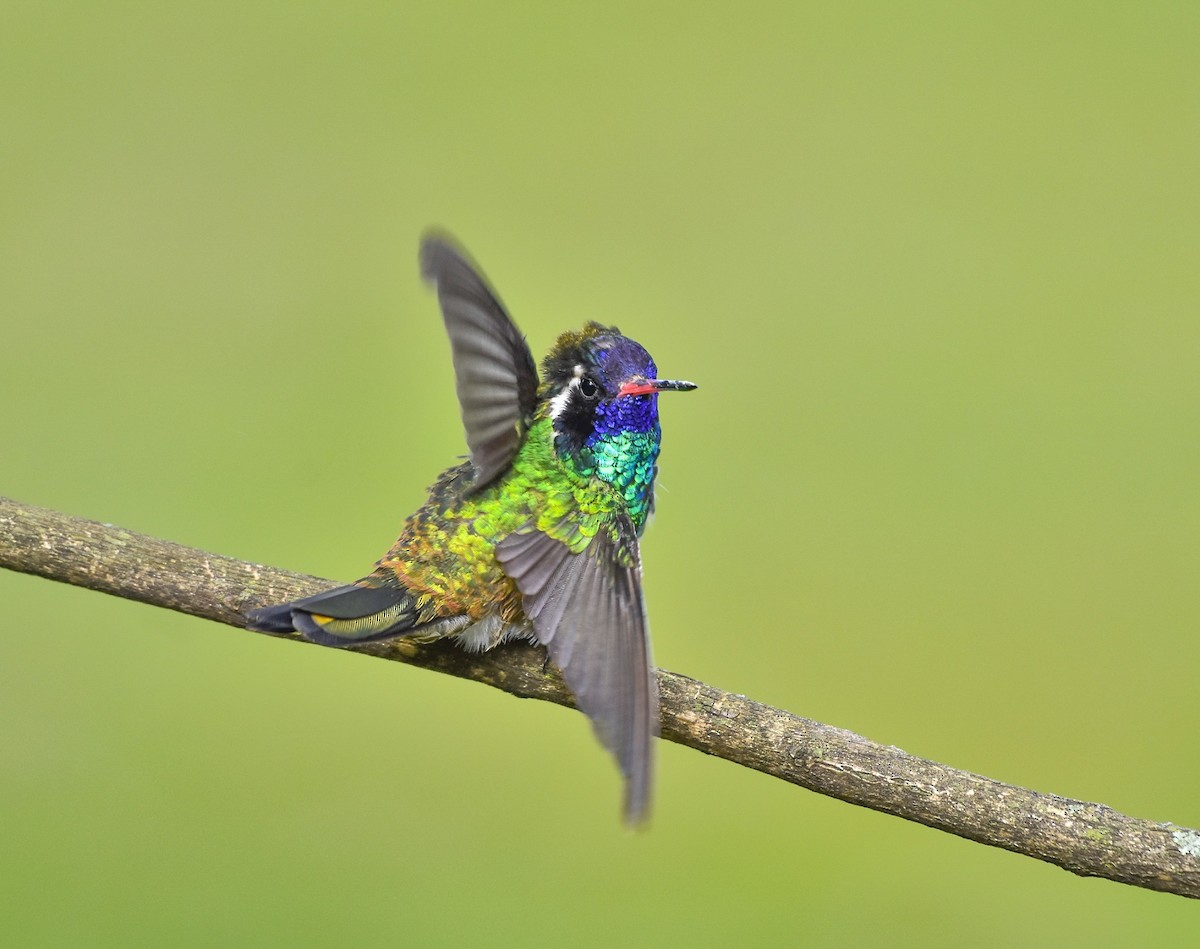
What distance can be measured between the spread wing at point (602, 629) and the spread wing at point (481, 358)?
0.29ft

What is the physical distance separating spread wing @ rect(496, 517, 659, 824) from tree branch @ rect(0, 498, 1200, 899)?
7cm

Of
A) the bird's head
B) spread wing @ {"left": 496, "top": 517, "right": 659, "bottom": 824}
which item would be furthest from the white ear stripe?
spread wing @ {"left": 496, "top": 517, "right": 659, "bottom": 824}

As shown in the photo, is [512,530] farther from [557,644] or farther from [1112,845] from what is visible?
[1112,845]

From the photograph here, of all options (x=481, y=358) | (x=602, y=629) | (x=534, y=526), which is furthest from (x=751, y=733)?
(x=481, y=358)

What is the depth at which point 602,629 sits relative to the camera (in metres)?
0.96

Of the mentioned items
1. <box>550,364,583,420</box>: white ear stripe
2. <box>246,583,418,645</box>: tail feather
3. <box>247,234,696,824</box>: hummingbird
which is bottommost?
<box>246,583,418,645</box>: tail feather

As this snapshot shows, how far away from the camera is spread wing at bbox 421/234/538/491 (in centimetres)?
94

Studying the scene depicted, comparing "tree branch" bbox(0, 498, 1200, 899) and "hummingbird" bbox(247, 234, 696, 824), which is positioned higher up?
"hummingbird" bbox(247, 234, 696, 824)

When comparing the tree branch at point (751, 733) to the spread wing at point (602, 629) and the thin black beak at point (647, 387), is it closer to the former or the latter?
the spread wing at point (602, 629)

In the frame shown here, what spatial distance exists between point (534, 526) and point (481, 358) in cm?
17

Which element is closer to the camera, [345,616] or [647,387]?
[345,616]

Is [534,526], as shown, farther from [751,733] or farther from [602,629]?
[751,733]

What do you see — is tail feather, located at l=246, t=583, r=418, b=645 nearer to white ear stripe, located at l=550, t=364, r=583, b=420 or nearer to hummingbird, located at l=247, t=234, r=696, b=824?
hummingbird, located at l=247, t=234, r=696, b=824

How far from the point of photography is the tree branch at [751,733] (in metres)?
0.92
